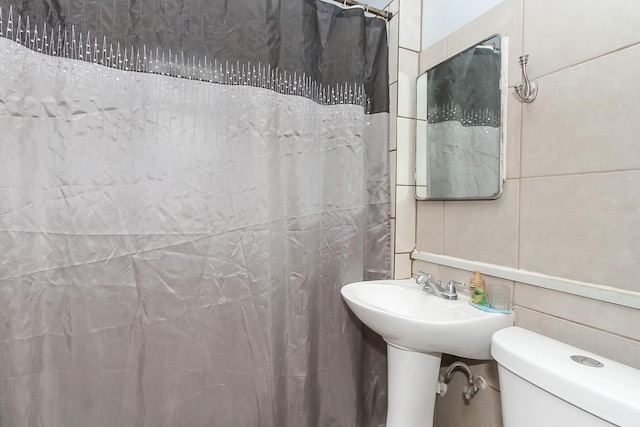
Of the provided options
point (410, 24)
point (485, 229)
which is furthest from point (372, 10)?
point (485, 229)

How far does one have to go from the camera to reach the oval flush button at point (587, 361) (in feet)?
2.32

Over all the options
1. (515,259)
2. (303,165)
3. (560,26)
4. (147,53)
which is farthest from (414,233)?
(147,53)

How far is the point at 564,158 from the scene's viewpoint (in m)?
0.90

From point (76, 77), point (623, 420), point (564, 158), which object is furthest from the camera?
point (76, 77)

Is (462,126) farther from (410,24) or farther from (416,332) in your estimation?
(416,332)

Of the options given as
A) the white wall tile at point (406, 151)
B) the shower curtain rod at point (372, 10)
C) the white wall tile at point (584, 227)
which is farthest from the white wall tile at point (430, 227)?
the shower curtain rod at point (372, 10)

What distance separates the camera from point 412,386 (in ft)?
3.68

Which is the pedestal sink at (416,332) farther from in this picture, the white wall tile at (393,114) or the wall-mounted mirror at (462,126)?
the white wall tile at (393,114)

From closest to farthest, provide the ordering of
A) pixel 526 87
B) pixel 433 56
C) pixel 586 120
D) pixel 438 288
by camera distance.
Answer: pixel 586 120, pixel 526 87, pixel 438 288, pixel 433 56

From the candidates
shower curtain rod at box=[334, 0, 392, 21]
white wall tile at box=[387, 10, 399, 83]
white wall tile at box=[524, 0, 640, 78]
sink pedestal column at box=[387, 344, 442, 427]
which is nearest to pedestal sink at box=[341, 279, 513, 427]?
sink pedestal column at box=[387, 344, 442, 427]

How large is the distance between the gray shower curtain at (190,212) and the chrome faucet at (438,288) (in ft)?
0.82

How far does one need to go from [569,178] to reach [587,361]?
46cm

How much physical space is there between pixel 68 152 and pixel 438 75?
1.36 meters

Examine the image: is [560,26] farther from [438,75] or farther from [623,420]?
[623,420]
